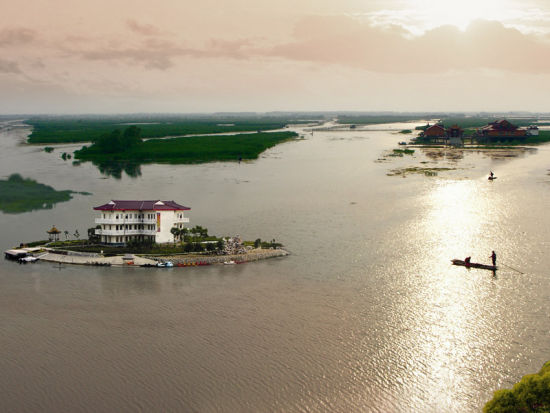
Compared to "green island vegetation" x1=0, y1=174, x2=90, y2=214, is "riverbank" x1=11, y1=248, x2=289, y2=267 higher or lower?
lower

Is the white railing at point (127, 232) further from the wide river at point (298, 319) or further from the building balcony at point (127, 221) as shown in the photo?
the wide river at point (298, 319)

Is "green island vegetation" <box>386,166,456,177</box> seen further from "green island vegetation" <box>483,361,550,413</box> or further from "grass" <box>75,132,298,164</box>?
"green island vegetation" <box>483,361,550,413</box>

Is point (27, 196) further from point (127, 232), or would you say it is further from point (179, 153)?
point (179, 153)

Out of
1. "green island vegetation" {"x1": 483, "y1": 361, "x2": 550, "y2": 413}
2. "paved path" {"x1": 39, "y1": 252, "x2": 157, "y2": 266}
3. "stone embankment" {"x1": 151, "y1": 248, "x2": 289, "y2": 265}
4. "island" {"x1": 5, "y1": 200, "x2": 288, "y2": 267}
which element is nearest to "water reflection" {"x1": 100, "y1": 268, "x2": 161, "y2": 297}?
"paved path" {"x1": 39, "y1": 252, "x2": 157, "y2": 266}

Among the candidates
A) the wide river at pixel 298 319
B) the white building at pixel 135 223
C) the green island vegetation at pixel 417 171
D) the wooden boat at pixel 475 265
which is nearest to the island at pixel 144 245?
the white building at pixel 135 223

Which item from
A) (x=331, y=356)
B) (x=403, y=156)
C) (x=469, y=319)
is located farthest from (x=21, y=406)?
(x=403, y=156)

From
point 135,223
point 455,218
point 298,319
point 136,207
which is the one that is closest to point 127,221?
point 135,223
